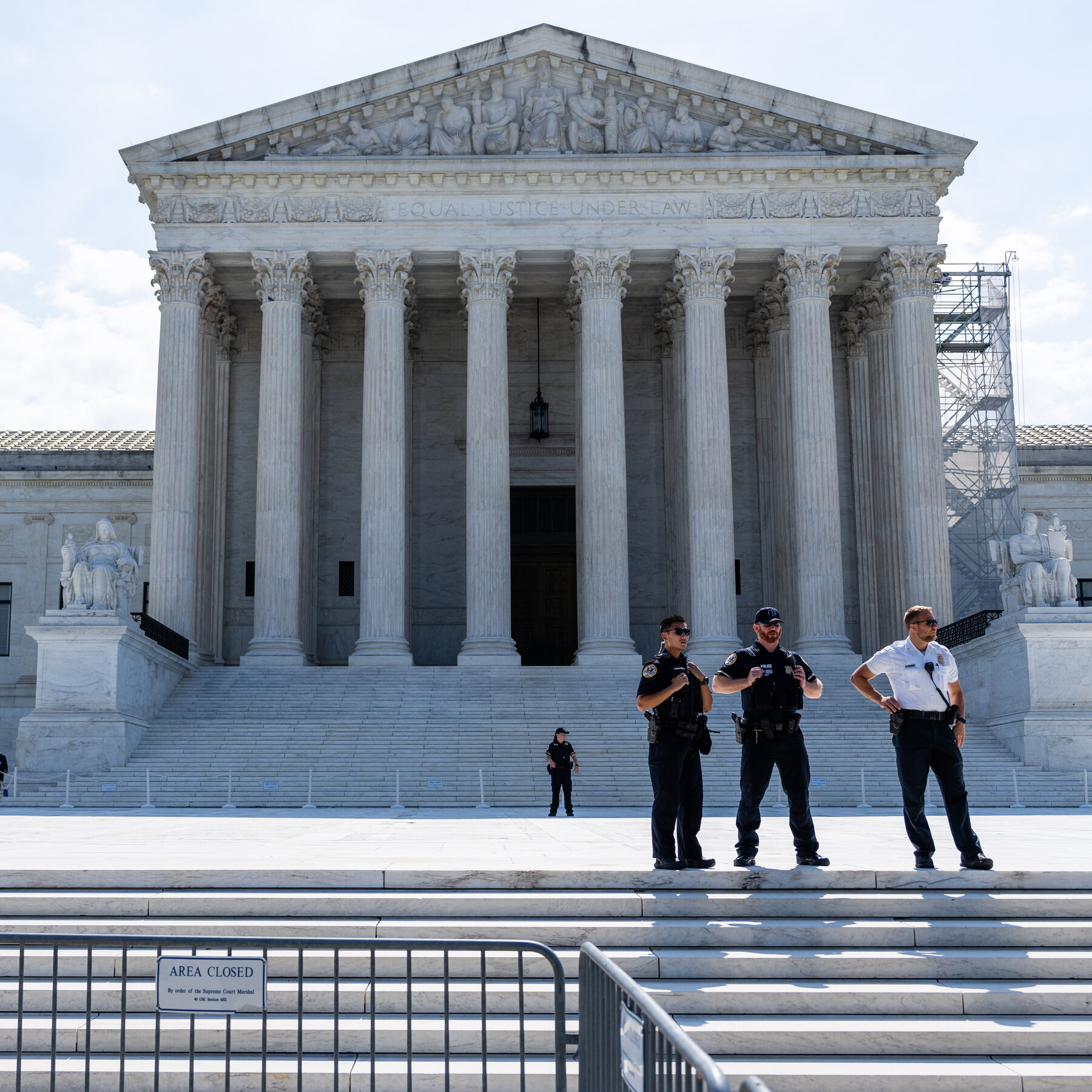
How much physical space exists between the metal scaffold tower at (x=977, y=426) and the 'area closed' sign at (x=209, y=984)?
41829 millimetres

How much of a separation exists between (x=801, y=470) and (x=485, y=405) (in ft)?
31.1

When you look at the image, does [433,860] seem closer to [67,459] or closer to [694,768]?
[694,768]

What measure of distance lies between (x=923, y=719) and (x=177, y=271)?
3269 cm

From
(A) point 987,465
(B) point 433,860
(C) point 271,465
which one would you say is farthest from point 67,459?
(B) point 433,860

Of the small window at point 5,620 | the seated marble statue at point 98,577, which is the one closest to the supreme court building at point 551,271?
the seated marble statue at point 98,577

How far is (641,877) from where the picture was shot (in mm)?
10469

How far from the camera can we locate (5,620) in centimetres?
4722

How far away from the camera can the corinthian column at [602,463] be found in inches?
1489

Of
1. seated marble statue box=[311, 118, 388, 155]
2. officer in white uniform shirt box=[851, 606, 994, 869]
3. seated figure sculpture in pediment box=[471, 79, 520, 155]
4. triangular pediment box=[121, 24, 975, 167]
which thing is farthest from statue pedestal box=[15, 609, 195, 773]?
officer in white uniform shirt box=[851, 606, 994, 869]

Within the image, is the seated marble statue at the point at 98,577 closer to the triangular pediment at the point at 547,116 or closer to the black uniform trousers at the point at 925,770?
the triangular pediment at the point at 547,116

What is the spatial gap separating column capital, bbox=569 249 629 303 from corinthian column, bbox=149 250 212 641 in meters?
11.2

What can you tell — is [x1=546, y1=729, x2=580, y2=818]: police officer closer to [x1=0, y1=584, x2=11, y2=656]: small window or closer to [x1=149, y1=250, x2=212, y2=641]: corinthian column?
[x1=149, y1=250, x2=212, y2=641]: corinthian column

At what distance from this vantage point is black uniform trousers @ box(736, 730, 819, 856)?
1111 centimetres

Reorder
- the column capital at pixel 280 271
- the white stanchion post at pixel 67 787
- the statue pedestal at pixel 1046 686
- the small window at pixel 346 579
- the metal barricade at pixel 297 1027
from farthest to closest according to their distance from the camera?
the small window at pixel 346 579, the column capital at pixel 280 271, the statue pedestal at pixel 1046 686, the white stanchion post at pixel 67 787, the metal barricade at pixel 297 1027
